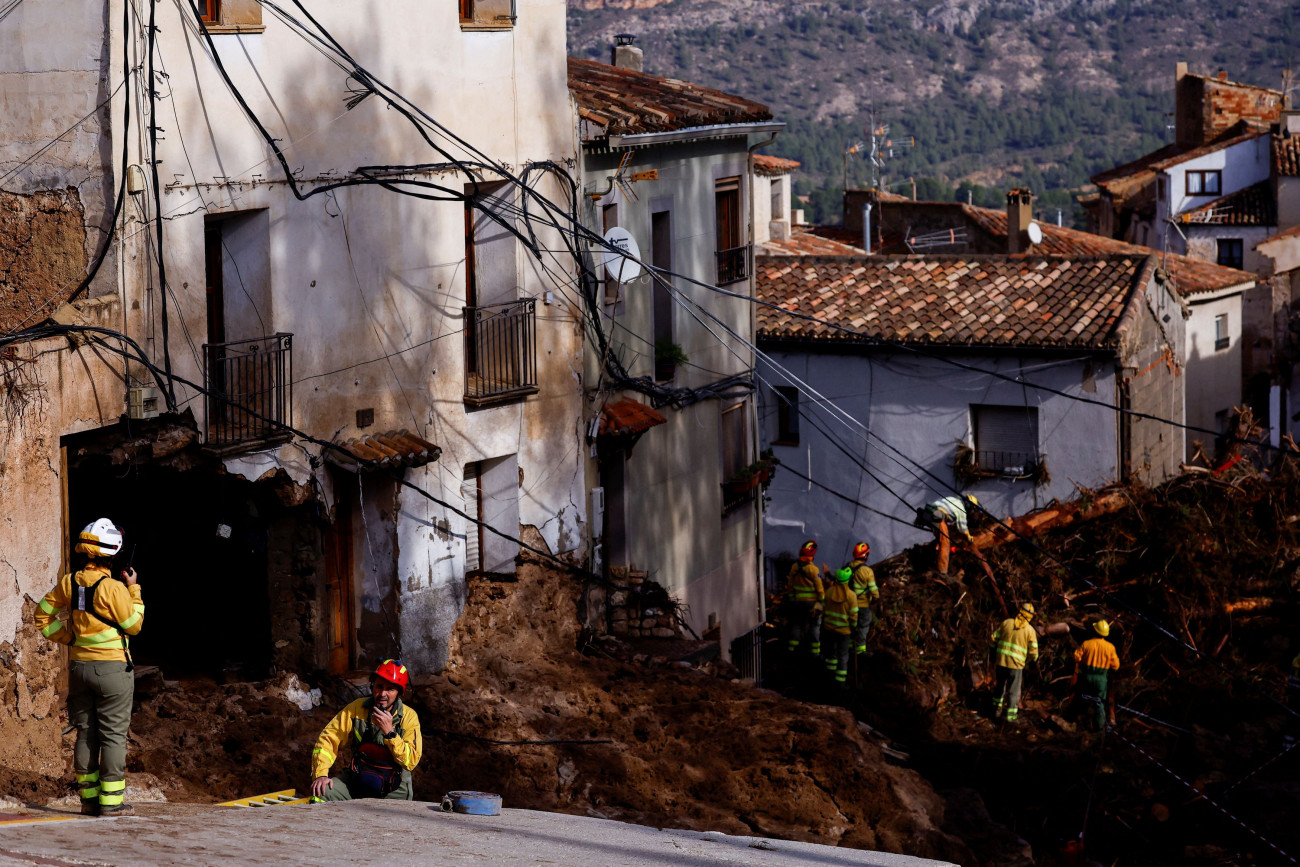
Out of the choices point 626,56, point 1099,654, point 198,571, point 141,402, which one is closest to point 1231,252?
point 626,56

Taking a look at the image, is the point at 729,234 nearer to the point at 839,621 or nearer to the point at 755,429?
the point at 755,429

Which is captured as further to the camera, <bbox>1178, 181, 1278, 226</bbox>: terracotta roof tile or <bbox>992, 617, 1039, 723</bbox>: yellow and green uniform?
<bbox>1178, 181, 1278, 226</bbox>: terracotta roof tile

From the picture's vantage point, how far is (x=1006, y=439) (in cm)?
2727

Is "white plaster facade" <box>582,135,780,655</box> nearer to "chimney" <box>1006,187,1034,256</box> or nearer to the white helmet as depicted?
the white helmet

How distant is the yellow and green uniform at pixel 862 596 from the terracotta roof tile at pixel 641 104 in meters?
6.10

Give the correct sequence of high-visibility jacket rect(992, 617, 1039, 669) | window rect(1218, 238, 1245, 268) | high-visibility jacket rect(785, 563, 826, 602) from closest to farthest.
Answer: high-visibility jacket rect(992, 617, 1039, 669)
high-visibility jacket rect(785, 563, 826, 602)
window rect(1218, 238, 1245, 268)

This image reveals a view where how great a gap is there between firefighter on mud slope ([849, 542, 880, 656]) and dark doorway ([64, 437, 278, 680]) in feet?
27.7

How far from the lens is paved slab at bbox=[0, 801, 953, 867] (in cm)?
799

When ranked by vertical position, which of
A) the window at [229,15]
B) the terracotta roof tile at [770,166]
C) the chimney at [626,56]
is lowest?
the terracotta roof tile at [770,166]

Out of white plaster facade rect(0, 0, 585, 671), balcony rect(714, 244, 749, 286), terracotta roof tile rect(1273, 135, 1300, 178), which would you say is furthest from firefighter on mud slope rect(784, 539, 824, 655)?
terracotta roof tile rect(1273, 135, 1300, 178)

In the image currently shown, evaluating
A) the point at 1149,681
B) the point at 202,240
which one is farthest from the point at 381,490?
the point at 1149,681

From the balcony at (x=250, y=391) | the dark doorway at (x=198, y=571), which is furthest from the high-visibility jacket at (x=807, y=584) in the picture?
the balcony at (x=250, y=391)

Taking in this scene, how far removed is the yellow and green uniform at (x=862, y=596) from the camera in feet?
67.6

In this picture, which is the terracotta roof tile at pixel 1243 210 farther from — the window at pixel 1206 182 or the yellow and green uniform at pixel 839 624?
the yellow and green uniform at pixel 839 624
